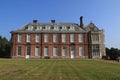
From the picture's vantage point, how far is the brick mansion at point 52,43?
49688mm

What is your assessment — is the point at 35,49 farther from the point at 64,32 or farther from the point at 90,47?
the point at 90,47

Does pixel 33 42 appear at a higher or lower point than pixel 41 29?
lower

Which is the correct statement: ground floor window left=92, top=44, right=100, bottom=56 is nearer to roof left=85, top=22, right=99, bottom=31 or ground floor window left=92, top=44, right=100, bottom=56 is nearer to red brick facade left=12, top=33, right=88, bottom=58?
red brick facade left=12, top=33, right=88, bottom=58

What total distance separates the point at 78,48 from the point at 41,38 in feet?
32.3

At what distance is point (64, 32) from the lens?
165 feet

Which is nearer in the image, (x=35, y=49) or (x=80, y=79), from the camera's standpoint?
(x=80, y=79)

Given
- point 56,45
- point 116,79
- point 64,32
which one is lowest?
point 116,79

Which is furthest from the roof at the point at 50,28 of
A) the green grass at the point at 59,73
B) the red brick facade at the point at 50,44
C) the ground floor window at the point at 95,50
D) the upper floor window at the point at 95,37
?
the green grass at the point at 59,73

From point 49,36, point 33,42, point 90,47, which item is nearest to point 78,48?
point 90,47

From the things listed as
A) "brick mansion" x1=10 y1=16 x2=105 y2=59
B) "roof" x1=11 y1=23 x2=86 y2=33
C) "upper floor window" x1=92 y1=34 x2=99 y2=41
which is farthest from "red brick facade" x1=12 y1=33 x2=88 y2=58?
"upper floor window" x1=92 y1=34 x2=99 y2=41

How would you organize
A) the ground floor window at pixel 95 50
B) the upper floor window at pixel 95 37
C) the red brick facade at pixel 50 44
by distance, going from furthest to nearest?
the red brick facade at pixel 50 44 → the upper floor window at pixel 95 37 → the ground floor window at pixel 95 50

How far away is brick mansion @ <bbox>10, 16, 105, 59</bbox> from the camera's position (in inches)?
1956

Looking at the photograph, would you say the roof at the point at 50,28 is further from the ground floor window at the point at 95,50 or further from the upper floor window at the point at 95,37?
the ground floor window at the point at 95,50

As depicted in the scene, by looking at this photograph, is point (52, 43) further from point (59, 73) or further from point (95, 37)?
point (59, 73)
